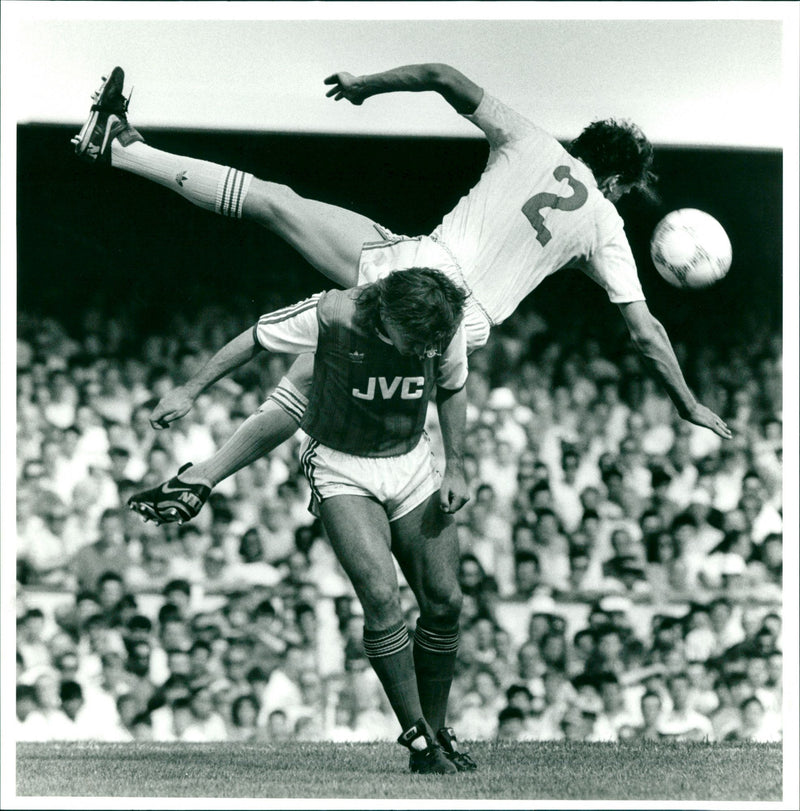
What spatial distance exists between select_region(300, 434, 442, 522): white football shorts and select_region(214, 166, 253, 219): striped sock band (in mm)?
1059

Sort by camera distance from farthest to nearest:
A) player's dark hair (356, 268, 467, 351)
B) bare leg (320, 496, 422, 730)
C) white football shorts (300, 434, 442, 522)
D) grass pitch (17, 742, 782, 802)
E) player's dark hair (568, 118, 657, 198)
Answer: player's dark hair (568, 118, 657, 198), grass pitch (17, 742, 782, 802), white football shorts (300, 434, 442, 522), bare leg (320, 496, 422, 730), player's dark hair (356, 268, 467, 351)

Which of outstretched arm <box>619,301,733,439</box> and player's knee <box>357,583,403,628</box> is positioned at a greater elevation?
outstretched arm <box>619,301,733,439</box>

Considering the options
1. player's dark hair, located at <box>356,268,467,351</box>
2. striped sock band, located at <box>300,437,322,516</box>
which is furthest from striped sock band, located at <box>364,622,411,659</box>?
player's dark hair, located at <box>356,268,467,351</box>

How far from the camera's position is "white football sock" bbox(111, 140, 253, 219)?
518 centimetres

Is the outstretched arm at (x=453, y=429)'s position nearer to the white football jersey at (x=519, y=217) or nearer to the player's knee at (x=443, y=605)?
the player's knee at (x=443, y=605)

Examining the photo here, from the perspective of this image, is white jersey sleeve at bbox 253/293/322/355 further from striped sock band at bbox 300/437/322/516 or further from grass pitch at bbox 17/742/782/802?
grass pitch at bbox 17/742/782/802

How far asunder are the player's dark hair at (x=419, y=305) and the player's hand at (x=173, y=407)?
2.24 ft

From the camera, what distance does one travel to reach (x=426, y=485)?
15.7ft

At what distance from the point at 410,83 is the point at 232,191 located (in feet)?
2.70

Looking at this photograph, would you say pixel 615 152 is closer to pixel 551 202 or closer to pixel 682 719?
pixel 551 202

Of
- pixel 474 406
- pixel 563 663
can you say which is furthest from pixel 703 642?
pixel 474 406

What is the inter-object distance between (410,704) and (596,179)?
235 centimetres

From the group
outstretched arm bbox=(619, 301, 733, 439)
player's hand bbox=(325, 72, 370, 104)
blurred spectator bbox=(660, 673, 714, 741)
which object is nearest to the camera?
player's hand bbox=(325, 72, 370, 104)

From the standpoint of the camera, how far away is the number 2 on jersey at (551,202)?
5312mm
